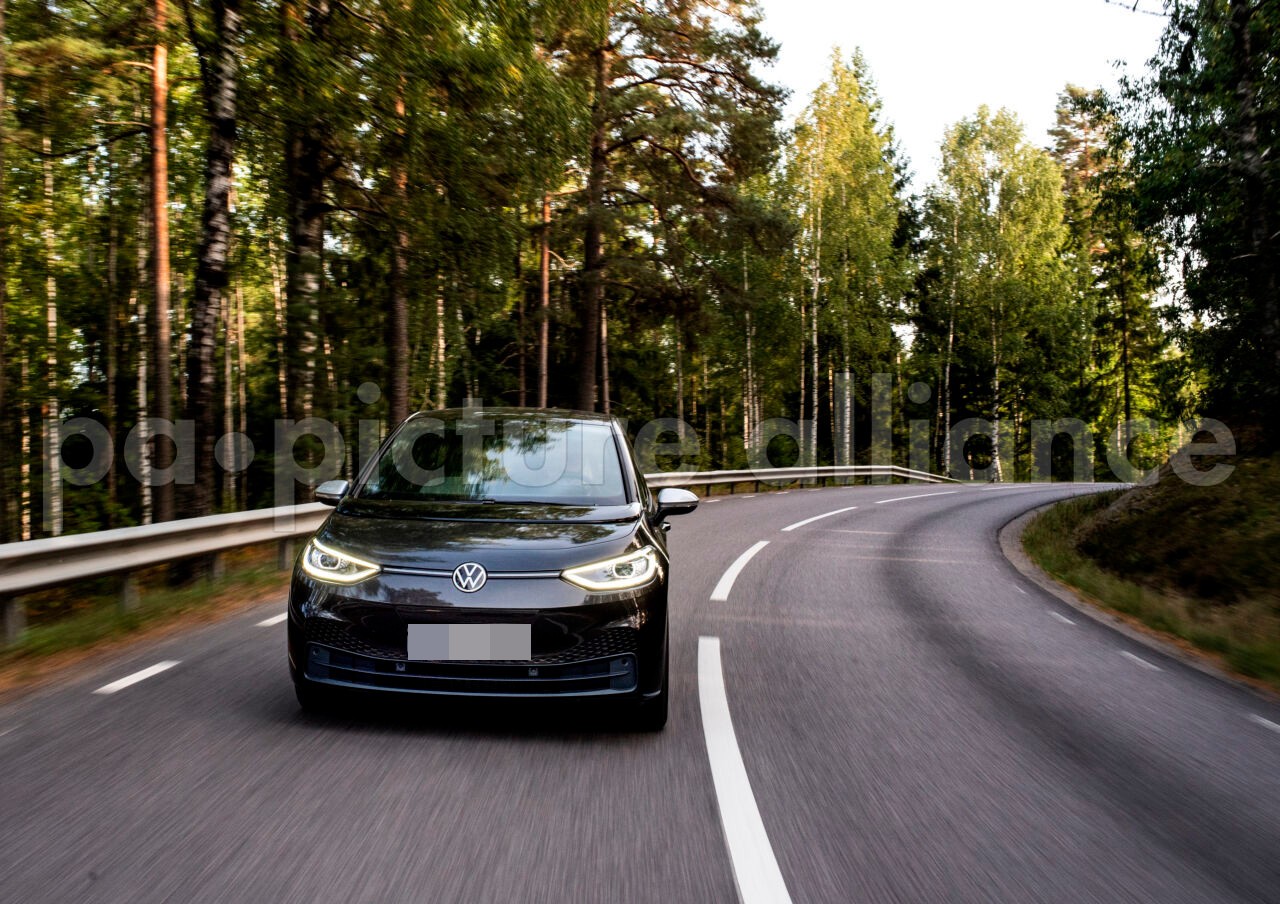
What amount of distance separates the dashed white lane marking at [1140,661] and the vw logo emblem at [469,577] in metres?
5.24

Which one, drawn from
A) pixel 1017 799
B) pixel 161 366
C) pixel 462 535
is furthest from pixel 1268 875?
pixel 161 366

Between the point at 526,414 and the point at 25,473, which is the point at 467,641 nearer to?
the point at 526,414

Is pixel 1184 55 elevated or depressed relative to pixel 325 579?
elevated

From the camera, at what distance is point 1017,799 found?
12.8 feet

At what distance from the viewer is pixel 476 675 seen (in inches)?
160

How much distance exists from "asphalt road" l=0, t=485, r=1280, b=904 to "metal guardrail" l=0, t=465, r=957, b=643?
3.07ft

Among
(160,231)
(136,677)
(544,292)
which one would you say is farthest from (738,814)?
(544,292)

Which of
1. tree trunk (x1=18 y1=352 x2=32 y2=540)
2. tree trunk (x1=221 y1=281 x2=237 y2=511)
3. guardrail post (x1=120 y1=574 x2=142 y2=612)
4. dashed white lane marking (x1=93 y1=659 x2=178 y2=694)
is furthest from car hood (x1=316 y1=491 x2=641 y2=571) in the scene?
tree trunk (x1=221 y1=281 x2=237 y2=511)

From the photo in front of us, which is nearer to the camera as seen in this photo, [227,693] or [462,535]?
[462,535]

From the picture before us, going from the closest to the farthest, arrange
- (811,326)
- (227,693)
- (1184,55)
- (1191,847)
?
(1191,847), (227,693), (1184,55), (811,326)

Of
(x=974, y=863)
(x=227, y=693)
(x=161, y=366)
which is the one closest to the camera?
(x=974, y=863)

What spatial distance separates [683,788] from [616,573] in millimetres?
1007

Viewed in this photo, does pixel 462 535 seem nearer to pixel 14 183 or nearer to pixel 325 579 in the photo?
pixel 325 579

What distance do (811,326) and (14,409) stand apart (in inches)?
1082
